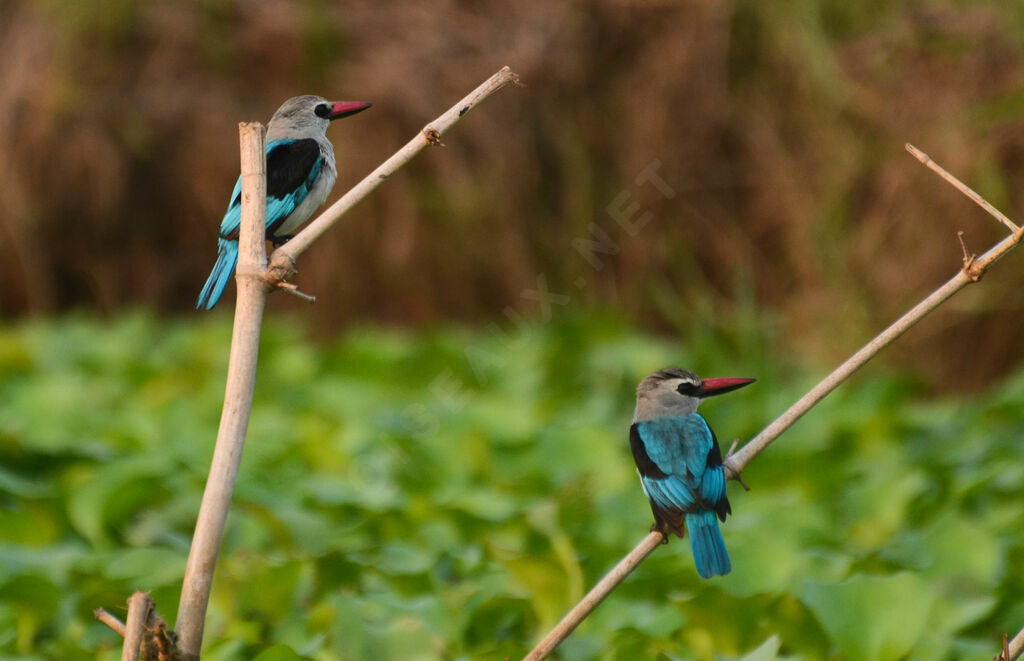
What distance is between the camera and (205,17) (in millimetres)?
7340

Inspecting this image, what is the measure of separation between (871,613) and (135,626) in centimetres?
156

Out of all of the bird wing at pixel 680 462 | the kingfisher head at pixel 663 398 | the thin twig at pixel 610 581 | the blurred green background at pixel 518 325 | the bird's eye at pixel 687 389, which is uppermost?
the blurred green background at pixel 518 325

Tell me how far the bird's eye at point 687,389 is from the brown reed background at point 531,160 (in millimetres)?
4536

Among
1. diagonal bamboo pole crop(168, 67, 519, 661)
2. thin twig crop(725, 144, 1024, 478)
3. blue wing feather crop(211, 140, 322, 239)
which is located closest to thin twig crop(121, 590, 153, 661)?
diagonal bamboo pole crop(168, 67, 519, 661)

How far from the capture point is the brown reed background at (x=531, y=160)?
614 centimetres

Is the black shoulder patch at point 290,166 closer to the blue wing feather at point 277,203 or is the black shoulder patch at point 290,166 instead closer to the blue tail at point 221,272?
the blue wing feather at point 277,203

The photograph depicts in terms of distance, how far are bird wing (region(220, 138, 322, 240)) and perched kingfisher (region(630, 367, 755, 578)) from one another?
0.55 metres

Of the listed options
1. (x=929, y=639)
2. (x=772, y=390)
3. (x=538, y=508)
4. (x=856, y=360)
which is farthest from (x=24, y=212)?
(x=856, y=360)

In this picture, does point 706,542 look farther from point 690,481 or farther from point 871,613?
point 871,613

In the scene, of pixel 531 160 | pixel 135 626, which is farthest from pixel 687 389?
pixel 531 160

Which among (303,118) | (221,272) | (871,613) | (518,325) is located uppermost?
(518,325)

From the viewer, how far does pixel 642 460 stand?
183 cm

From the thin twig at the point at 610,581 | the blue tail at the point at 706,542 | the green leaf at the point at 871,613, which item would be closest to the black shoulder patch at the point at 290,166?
the thin twig at the point at 610,581

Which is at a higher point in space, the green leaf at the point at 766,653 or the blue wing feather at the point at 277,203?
the blue wing feather at the point at 277,203
